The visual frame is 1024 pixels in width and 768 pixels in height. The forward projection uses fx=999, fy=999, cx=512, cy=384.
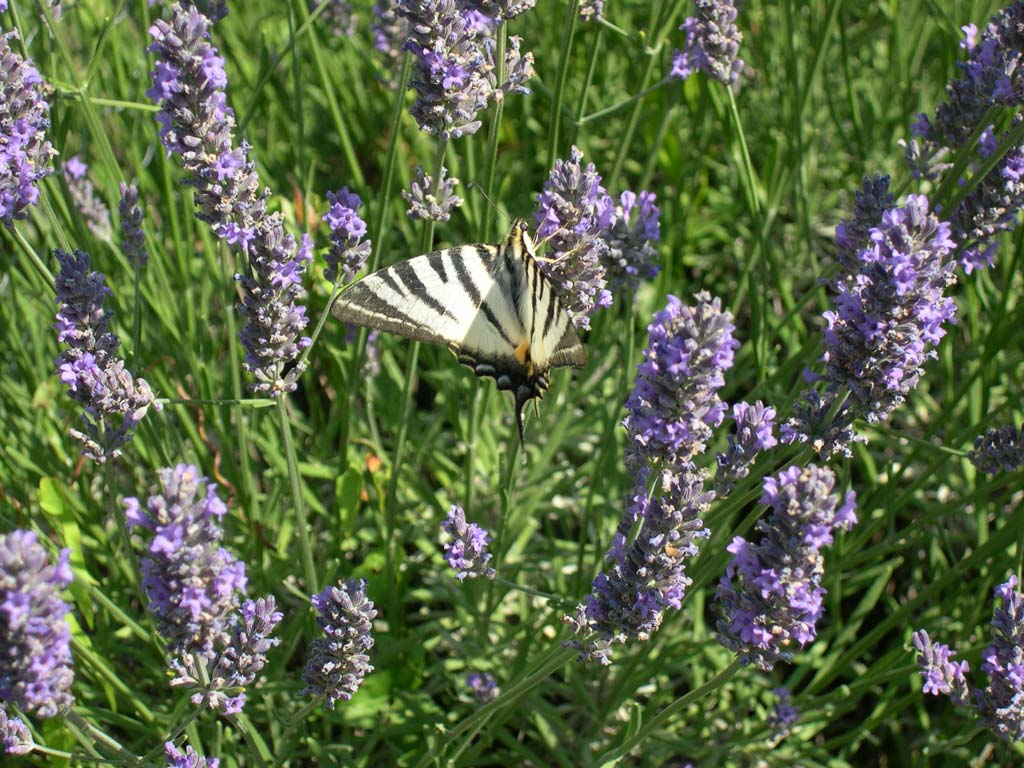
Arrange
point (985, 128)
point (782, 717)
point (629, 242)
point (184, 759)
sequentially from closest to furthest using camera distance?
point (184, 759) < point (985, 128) < point (629, 242) < point (782, 717)

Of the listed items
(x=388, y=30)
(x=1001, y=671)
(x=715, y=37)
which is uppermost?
(x=388, y=30)

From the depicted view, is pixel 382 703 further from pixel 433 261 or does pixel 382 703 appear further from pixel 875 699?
pixel 875 699

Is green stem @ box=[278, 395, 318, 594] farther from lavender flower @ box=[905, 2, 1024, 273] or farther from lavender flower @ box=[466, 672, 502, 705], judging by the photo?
lavender flower @ box=[905, 2, 1024, 273]

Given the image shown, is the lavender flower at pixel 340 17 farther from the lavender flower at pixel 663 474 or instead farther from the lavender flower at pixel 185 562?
the lavender flower at pixel 185 562

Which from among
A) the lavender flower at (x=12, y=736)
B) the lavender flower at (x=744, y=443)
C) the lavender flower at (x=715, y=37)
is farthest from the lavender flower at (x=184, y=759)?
the lavender flower at (x=715, y=37)

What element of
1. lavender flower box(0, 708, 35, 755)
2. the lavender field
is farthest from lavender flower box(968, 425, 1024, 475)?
lavender flower box(0, 708, 35, 755)

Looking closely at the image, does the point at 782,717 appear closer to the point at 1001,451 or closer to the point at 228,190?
the point at 1001,451

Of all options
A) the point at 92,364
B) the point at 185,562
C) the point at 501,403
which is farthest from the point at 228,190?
the point at 501,403
